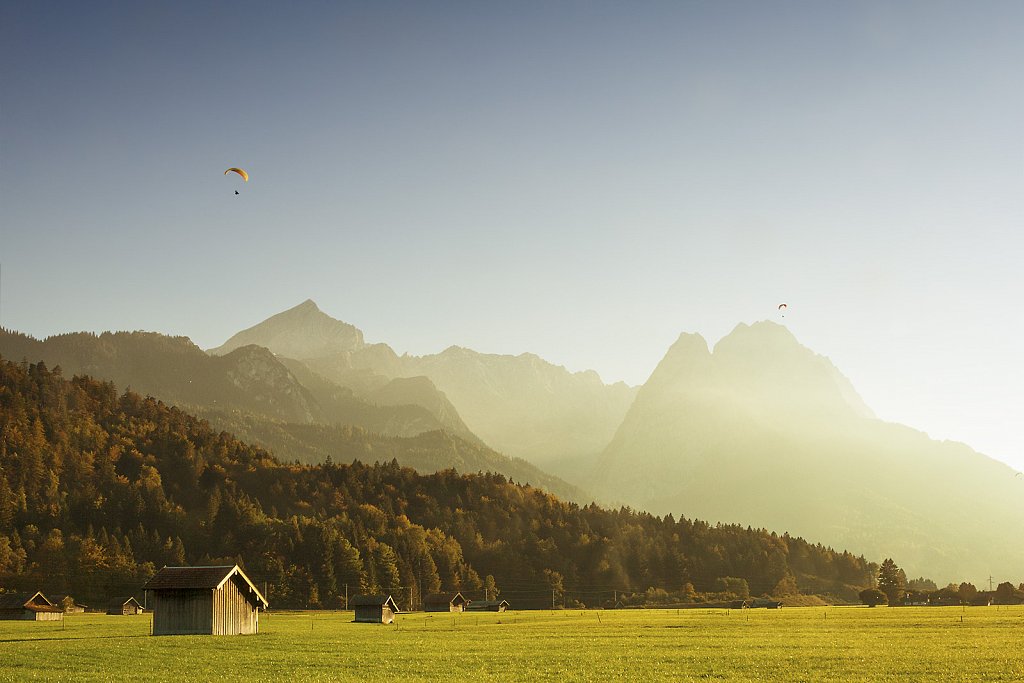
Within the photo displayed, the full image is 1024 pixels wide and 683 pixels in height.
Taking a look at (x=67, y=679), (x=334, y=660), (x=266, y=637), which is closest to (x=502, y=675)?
Answer: (x=334, y=660)

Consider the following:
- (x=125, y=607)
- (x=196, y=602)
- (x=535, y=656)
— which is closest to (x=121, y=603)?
(x=125, y=607)

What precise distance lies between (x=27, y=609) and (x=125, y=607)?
27.6 m

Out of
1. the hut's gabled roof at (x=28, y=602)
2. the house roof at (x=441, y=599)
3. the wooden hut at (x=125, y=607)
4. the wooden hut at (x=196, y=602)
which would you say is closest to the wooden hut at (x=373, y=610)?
the wooden hut at (x=196, y=602)

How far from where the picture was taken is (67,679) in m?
45.2

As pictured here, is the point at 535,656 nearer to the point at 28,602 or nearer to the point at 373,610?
the point at 373,610

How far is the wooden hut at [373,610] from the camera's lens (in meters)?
120

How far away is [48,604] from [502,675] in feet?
363

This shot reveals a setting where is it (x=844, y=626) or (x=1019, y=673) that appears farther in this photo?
(x=844, y=626)

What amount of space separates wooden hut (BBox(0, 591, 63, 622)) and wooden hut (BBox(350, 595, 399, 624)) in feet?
140

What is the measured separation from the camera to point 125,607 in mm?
155625

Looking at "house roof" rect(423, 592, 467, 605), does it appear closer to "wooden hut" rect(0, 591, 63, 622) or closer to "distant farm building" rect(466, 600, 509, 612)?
"distant farm building" rect(466, 600, 509, 612)

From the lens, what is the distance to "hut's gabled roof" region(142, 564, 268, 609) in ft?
268

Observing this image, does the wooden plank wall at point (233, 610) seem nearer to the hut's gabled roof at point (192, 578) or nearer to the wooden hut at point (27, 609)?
the hut's gabled roof at point (192, 578)

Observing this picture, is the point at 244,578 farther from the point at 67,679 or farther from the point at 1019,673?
the point at 1019,673
